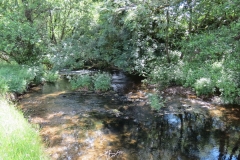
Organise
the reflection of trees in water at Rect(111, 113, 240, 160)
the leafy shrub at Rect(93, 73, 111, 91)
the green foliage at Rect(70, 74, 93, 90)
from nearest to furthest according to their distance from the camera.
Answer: the reflection of trees in water at Rect(111, 113, 240, 160), the leafy shrub at Rect(93, 73, 111, 91), the green foliage at Rect(70, 74, 93, 90)

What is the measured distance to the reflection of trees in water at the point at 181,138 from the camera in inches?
224

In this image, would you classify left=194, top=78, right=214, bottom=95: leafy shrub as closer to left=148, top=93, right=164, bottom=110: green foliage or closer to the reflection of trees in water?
left=148, top=93, right=164, bottom=110: green foliage

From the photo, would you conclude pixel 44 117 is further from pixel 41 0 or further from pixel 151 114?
pixel 41 0

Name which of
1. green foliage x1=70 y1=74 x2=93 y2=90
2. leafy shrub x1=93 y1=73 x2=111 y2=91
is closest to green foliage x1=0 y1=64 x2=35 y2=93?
green foliage x1=70 y1=74 x2=93 y2=90

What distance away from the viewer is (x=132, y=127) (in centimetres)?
738

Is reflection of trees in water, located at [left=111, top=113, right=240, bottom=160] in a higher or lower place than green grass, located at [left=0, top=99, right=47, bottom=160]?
lower

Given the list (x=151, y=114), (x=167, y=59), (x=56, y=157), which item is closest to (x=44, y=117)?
(x=56, y=157)

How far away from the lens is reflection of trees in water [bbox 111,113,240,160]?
5.70m

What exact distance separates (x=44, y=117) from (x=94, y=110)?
79.7 inches

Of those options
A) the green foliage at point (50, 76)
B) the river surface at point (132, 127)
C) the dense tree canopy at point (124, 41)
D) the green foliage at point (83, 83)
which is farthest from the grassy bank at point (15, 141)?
the green foliage at point (50, 76)

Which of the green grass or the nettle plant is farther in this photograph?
the nettle plant

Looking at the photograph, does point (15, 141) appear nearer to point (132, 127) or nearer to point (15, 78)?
point (132, 127)

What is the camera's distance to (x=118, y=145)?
20.1 ft

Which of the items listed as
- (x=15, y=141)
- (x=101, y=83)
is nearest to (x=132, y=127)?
(x=15, y=141)
